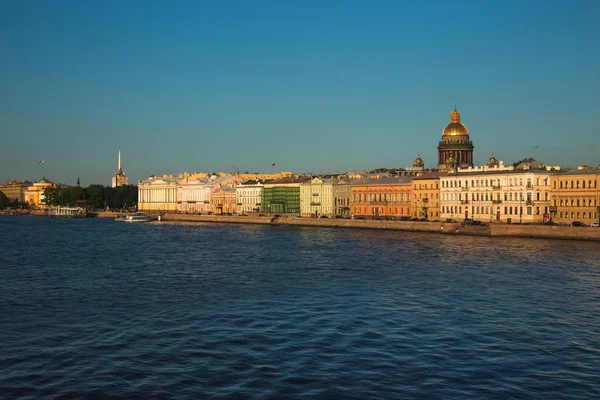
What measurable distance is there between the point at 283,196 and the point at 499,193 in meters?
35.1

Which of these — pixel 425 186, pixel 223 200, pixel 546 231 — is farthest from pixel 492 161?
pixel 223 200

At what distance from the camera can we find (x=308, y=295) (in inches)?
926

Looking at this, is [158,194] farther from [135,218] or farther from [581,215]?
[581,215]

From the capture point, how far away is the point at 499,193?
5716cm

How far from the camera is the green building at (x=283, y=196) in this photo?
8706cm

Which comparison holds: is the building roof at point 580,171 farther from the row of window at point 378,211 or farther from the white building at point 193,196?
the white building at point 193,196

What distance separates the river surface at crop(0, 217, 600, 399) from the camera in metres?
14.0

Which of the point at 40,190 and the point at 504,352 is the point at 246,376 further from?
the point at 40,190

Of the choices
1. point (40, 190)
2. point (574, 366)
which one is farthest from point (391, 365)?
point (40, 190)

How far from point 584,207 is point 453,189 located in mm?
12919

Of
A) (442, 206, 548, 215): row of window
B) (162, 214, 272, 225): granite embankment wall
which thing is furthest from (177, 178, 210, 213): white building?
(442, 206, 548, 215): row of window

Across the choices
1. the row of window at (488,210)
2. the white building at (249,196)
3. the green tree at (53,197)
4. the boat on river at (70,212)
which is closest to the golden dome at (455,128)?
the row of window at (488,210)

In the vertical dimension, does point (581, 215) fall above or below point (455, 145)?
below

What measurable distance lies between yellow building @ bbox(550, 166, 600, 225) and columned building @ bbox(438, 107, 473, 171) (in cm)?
2364
